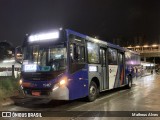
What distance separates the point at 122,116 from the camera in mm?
9109

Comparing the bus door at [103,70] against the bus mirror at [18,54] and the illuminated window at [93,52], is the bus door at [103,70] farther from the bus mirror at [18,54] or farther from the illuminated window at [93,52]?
the bus mirror at [18,54]

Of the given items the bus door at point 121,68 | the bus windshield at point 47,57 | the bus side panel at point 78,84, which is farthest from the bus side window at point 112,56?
the bus windshield at point 47,57

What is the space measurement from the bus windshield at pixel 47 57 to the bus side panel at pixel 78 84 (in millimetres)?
792

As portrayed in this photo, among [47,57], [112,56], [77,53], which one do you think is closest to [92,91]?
[77,53]

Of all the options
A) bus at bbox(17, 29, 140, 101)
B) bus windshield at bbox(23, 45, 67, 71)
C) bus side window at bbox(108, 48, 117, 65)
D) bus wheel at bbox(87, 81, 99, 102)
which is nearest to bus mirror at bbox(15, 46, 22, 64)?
bus at bbox(17, 29, 140, 101)

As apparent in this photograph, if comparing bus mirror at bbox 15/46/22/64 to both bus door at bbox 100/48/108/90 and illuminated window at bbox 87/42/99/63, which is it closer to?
illuminated window at bbox 87/42/99/63

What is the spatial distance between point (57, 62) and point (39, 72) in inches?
34.8

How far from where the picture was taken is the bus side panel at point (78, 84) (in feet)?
35.0

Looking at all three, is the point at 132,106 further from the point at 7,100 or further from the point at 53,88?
the point at 7,100

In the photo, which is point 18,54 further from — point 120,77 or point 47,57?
point 120,77

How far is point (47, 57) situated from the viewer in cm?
1081

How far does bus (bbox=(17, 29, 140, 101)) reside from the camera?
34.0ft

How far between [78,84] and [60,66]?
4.50ft

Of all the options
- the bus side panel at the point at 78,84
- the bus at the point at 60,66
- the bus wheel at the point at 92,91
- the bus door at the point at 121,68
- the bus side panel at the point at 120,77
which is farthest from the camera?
the bus door at the point at 121,68
